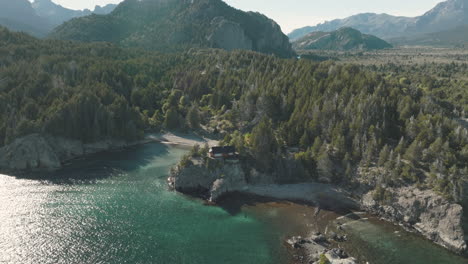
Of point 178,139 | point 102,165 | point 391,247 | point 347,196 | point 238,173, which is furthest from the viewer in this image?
point 178,139

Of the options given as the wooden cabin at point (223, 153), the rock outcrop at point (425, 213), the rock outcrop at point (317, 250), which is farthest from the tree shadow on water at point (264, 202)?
the rock outcrop at point (317, 250)

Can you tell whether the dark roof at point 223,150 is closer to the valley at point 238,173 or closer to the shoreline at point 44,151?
the valley at point 238,173

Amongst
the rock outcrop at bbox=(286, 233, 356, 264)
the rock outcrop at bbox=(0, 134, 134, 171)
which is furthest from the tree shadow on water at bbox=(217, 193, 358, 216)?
the rock outcrop at bbox=(0, 134, 134, 171)

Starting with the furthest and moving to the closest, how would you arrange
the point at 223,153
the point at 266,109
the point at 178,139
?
1. the point at 178,139
2. the point at 266,109
3. the point at 223,153

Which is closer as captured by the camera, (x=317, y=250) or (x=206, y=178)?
(x=317, y=250)

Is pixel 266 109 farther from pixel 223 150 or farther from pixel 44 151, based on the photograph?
pixel 44 151

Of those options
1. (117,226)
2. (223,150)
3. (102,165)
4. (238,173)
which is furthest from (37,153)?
(238,173)
